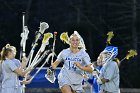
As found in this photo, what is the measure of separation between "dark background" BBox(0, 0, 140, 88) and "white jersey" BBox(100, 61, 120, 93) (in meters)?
10.6

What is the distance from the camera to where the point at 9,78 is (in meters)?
12.0

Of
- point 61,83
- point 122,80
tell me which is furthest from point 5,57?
point 122,80

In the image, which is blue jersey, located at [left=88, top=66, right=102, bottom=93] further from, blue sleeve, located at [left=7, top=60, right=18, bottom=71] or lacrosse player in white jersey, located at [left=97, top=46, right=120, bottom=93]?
blue sleeve, located at [left=7, top=60, right=18, bottom=71]

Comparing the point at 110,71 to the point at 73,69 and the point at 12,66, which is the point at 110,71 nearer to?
the point at 73,69

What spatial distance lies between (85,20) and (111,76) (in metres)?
11.6

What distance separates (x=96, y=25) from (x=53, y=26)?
1.54m

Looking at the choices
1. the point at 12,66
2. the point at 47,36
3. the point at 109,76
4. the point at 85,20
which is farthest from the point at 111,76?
the point at 85,20

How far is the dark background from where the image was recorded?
23.0 metres

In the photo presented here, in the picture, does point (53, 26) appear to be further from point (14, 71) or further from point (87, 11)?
point (14, 71)

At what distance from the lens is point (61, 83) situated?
11.5m

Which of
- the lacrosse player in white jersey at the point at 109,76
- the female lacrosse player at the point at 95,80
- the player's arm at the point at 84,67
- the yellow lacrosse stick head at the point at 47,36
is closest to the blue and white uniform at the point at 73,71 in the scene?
the player's arm at the point at 84,67

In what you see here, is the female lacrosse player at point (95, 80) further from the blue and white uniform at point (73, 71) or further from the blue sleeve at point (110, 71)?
the blue and white uniform at point (73, 71)

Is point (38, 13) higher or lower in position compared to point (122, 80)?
higher

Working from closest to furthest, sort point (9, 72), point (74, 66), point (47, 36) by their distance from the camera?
point (74, 66) → point (9, 72) → point (47, 36)
